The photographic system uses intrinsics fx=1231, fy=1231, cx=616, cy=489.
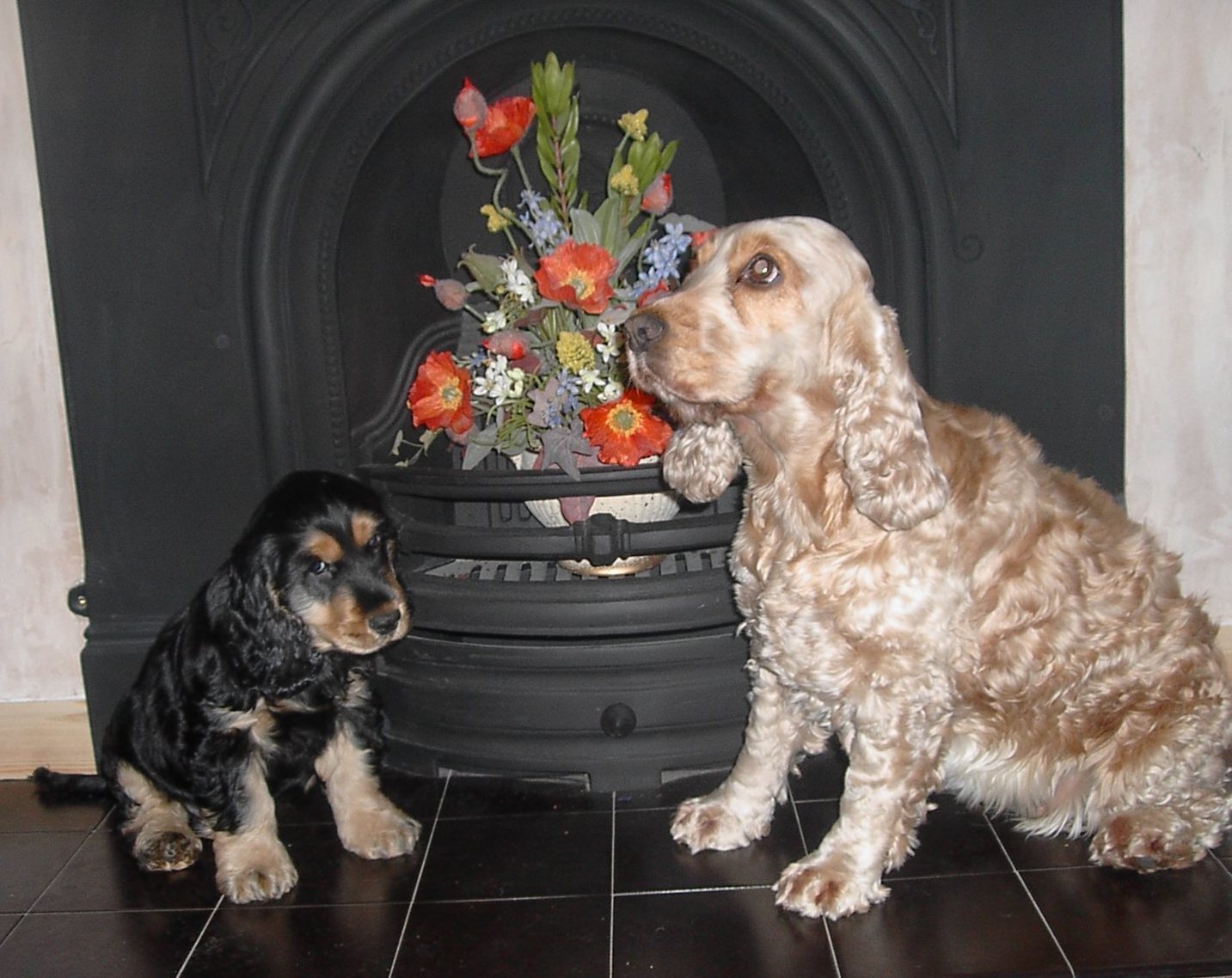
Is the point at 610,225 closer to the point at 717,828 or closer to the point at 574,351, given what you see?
the point at 574,351

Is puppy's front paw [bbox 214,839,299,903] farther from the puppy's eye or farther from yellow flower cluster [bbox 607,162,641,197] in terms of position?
yellow flower cluster [bbox 607,162,641,197]

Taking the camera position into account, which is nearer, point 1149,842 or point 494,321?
point 1149,842

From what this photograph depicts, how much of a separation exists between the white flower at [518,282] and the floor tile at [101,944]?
154 cm

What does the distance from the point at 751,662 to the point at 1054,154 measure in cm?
140

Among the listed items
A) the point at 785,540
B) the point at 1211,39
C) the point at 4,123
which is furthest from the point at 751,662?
the point at 4,123

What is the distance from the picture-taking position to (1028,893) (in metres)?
2.49

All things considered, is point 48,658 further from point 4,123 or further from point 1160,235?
point 1160,235

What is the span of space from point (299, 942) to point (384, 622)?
2.17 ft

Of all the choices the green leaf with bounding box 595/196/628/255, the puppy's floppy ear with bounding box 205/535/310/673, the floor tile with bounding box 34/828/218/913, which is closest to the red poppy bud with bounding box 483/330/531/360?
the green leaf with bounding box 595/196/628/255

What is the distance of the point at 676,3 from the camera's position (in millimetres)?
2979

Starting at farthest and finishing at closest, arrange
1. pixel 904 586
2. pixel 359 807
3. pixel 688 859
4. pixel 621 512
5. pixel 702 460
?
pixel 621 512
pixel 359 807
pixel 688 859
pixel 702 460
pixel 904 586

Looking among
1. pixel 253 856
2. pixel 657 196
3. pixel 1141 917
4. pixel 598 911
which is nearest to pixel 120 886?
pixel 253 856

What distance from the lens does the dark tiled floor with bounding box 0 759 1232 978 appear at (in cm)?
231

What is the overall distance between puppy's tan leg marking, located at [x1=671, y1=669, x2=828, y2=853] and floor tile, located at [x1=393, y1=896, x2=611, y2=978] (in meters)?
0.29
